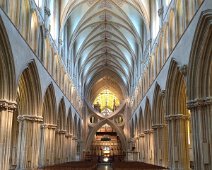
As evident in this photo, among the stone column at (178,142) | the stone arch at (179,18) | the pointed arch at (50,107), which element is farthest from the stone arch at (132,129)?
the stone arch at (179,18)

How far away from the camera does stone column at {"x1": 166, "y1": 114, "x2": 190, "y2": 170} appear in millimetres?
19250

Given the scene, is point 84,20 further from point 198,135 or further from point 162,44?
point 198,135

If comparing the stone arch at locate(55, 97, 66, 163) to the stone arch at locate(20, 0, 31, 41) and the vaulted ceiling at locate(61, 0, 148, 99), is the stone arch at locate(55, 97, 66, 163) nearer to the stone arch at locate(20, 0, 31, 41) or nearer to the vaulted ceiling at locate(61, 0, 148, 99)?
the vaulted ceiling at locate(61, 0, 148, 99)

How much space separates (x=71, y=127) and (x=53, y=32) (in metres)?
13.9

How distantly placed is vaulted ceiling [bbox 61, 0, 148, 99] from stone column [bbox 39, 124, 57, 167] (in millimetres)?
9623

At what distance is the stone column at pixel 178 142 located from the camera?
63.2 ft

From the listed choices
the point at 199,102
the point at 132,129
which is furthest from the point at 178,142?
the point at 132,129

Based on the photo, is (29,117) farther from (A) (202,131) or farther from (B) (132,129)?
(B) (132,129)

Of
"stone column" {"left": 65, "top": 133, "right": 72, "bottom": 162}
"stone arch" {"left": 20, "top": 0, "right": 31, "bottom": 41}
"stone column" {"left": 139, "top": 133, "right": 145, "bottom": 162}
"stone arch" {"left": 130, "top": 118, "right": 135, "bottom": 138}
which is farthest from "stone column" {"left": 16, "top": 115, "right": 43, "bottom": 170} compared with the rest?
"stone arch" {"left": 130, "top": 118, "right": 135, "bottom": 138}

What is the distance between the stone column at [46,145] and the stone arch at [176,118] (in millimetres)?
10146

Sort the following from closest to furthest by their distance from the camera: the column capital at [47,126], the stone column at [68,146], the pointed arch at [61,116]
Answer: the column capital at [47,126] < the pointed arch at [61,116] < the stone column at [68,146]

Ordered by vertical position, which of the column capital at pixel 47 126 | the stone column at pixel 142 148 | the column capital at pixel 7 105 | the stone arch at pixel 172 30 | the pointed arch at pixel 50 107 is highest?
the stone arch at pixel 172 30

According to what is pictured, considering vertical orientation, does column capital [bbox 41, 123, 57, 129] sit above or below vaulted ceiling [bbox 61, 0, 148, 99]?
below

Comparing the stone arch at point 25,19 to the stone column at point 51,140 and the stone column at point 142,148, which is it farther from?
the stone column at point 142,148
